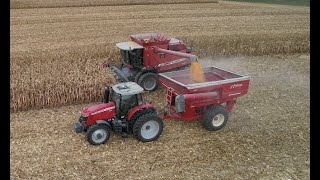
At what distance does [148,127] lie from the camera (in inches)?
375

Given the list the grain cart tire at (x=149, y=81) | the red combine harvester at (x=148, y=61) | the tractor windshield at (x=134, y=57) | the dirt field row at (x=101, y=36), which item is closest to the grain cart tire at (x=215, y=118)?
the red combine harvester at (x=148, y=61)

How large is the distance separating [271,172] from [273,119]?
3.04 m

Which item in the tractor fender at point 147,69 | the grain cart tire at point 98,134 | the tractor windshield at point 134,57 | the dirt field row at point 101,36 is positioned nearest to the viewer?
the grain cart tire at point 98,134

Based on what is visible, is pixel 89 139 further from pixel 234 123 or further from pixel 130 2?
pixel 130 2

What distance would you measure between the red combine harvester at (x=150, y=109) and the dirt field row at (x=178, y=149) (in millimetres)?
378

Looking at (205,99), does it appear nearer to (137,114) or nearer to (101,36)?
(137,114)

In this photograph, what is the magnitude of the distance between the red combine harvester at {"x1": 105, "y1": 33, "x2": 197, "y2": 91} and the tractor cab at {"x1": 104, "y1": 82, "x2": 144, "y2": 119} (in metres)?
3.02

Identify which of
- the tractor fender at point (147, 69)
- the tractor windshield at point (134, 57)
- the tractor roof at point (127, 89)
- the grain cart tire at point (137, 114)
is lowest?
the grain cart tire at point (137, 114)

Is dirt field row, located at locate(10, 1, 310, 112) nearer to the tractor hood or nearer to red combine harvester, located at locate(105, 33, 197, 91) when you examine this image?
red combine harvester, located at locate(105, 33, 197, 91)

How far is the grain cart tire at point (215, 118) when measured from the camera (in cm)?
1008

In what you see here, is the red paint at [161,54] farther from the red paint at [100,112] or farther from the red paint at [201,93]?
the red paint at [100,112]

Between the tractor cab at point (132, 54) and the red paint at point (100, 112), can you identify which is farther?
the tractor cab at point (132, 54)

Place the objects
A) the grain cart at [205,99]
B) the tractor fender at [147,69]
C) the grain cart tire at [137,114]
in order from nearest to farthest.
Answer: the grain cart tire at [137,114] < the grain cart at [205,99] < the tractor fender at [147,69]
